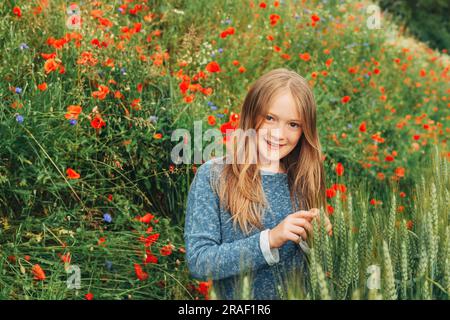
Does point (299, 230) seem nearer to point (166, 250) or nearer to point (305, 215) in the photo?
point (305, 215)

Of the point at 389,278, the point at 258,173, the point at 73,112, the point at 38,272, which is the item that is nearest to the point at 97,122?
the point at 73,112

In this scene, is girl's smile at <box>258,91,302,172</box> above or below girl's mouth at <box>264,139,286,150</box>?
above

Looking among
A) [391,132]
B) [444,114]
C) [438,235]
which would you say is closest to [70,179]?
[438,235]

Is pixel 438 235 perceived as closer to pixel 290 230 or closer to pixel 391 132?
pixel 290 230

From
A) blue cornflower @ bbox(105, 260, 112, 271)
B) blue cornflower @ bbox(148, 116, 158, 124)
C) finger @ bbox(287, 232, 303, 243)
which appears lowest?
finger @ bbox(287, 232, 303, 243)

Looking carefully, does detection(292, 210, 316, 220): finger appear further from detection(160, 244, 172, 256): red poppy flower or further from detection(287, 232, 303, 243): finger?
detection(160, 244, 172, 256): red poppy flower

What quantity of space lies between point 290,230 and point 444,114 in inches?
181

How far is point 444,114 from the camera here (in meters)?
5.62

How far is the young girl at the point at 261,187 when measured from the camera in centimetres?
177

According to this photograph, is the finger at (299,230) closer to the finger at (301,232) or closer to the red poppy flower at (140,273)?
the finger at (301,232)

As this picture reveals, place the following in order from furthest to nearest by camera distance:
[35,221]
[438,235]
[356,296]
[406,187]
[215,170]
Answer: [406,187], [35,221], [215,170], [438,235], [356,296]

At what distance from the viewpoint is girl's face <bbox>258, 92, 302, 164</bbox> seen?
6.03 feet

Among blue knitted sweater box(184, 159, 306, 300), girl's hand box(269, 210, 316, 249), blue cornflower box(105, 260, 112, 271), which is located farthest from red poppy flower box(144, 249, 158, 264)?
girl's hand box(269, 210, 316, 249)

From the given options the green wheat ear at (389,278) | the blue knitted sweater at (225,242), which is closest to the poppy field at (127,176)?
the green wheat ear at (389,278)
